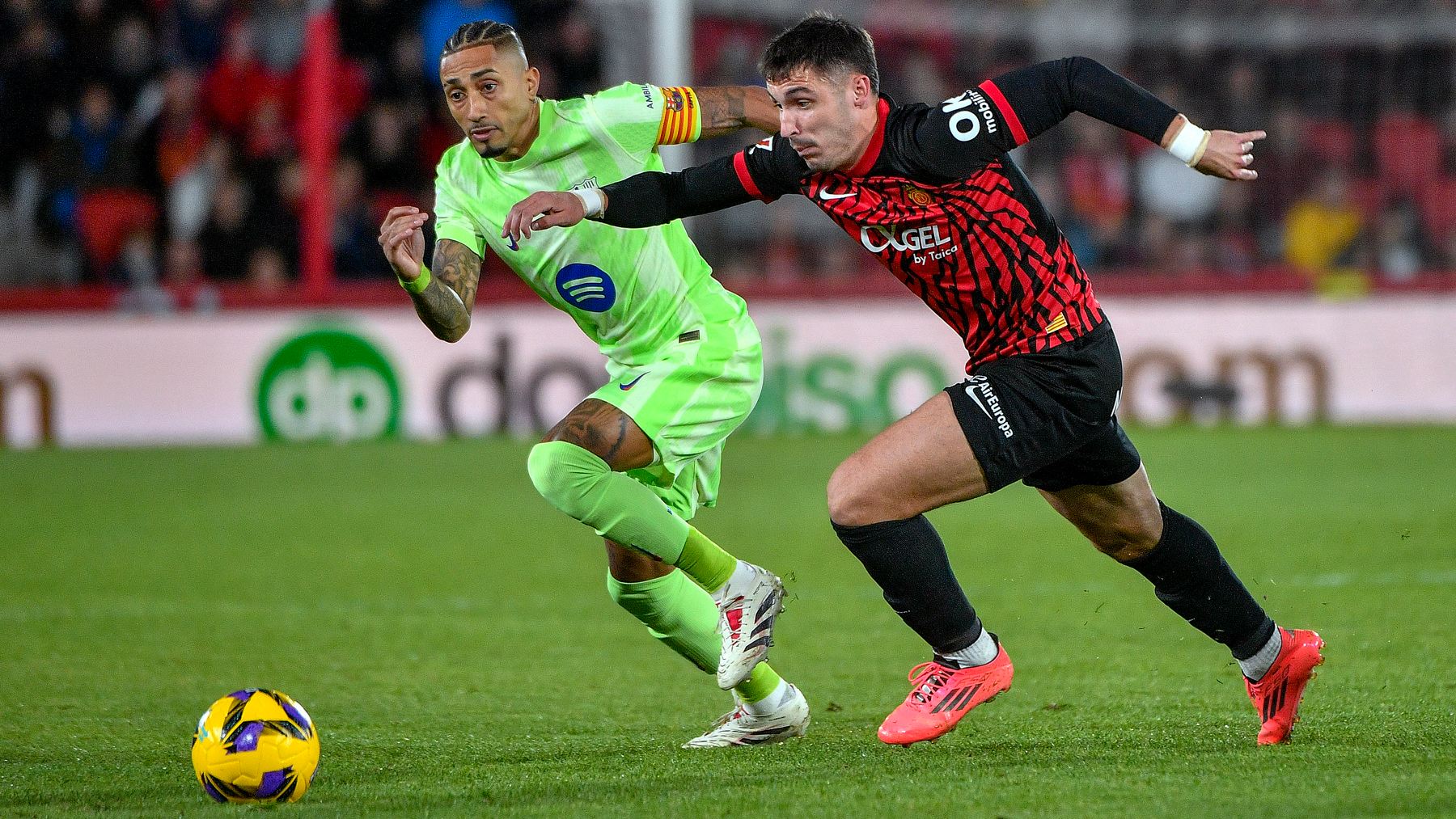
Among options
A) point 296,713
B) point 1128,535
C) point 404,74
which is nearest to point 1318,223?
point 404,74

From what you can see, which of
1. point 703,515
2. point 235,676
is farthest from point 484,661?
point 703,515

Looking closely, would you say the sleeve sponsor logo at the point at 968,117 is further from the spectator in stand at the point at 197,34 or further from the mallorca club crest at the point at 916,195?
the spectator in stand at the point at 197,34

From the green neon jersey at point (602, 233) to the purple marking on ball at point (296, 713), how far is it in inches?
62.2

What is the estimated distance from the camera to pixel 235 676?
5.84 meters

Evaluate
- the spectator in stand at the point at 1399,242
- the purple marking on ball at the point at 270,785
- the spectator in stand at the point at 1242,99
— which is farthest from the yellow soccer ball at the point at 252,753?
the spectator in stand at the point at 1242,99

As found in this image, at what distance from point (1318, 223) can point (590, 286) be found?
1231cm

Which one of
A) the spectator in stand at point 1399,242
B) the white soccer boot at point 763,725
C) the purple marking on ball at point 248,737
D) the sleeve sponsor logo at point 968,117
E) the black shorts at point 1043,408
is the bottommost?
the spectator in stand at point 1399,242

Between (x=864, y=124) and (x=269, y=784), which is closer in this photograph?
(x=269, y=784)

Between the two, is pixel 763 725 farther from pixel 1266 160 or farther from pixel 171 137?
pixel 1266 160

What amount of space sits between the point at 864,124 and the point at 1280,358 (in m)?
10.5

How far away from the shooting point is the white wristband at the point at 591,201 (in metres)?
4.62

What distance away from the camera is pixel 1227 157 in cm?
410

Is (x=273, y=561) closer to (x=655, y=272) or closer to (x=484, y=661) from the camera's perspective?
(x=484, y=661)

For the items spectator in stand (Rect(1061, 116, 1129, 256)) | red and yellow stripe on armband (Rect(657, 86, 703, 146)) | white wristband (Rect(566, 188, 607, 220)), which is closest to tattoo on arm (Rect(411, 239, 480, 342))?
white wristband (Rect(566, 188, 607, 220))
